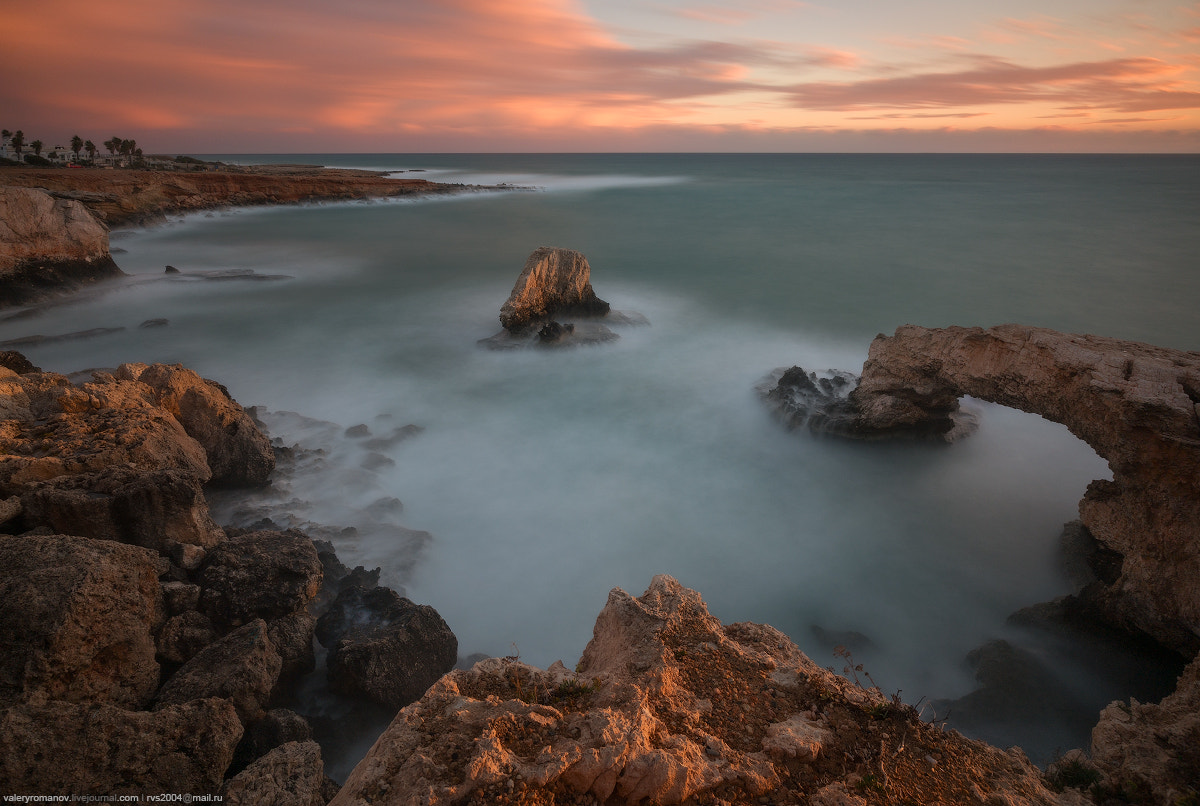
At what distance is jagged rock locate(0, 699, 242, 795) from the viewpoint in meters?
3.10

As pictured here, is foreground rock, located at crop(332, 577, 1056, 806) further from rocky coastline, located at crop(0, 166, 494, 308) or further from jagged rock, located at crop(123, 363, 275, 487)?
rocky coastline, located at crop(0, 166, 494, 308)

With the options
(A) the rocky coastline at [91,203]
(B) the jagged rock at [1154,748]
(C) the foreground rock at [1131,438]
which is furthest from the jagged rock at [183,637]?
(A) the rocky coastline at [91,203]

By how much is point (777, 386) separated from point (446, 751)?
36.2ft

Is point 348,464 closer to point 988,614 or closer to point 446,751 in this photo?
point 446,751

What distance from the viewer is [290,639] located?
17.0 ft

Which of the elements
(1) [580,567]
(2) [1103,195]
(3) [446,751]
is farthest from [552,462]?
(2) [1103,195]

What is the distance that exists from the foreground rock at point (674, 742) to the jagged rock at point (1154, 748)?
29.2 inches

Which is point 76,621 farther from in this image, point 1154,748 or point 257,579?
point 1154,748

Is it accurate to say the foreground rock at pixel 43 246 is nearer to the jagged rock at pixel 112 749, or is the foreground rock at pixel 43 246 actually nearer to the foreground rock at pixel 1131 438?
the jagged rock at pixel 112 749

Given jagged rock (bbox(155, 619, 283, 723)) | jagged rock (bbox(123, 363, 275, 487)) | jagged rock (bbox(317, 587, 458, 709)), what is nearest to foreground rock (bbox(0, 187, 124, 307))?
jagged rock (bbox(123, 363, 275, 487))

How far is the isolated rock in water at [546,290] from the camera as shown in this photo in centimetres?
1556

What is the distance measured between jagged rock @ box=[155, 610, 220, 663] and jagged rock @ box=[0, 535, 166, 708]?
0.43ft

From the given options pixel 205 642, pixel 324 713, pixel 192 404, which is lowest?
pixel 324 713

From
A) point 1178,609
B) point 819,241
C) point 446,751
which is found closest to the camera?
point 446,751
